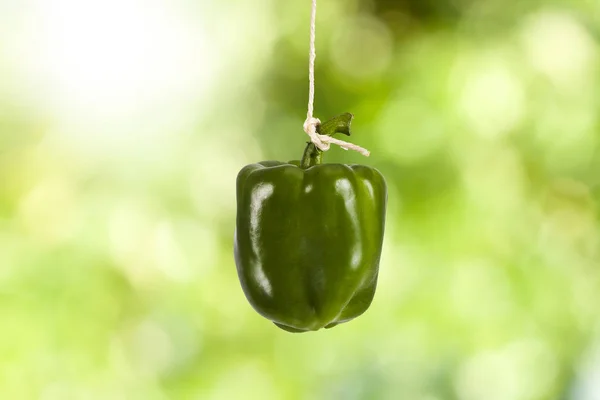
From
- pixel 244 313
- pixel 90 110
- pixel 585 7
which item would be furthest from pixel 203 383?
pixel 585 7

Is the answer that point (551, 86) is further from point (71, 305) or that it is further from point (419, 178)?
point (71, 305)

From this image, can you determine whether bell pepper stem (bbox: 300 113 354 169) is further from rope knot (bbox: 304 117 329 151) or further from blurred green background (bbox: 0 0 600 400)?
blurred green background (bbox: 0 0 600 400)

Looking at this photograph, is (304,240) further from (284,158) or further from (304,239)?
(284,158)

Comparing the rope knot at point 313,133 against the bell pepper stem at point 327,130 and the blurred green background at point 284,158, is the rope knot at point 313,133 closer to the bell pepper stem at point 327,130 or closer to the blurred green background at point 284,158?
the bell pepper stem at point 327,130

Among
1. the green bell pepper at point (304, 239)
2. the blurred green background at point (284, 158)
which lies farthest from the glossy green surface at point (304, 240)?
the blurred green background at point (284, 158)

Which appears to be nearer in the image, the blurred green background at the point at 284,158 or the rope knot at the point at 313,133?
the rope knot at the point at 313,133

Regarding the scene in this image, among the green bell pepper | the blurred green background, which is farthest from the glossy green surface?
the blurred green background

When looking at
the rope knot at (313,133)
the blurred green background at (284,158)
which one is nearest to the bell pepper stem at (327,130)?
the rope knot at (313,133)

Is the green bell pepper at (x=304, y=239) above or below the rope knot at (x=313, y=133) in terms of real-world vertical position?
below

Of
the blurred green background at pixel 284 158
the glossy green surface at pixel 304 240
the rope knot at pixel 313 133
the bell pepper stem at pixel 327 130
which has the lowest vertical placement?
the glossy green surface at pixel 304 240
